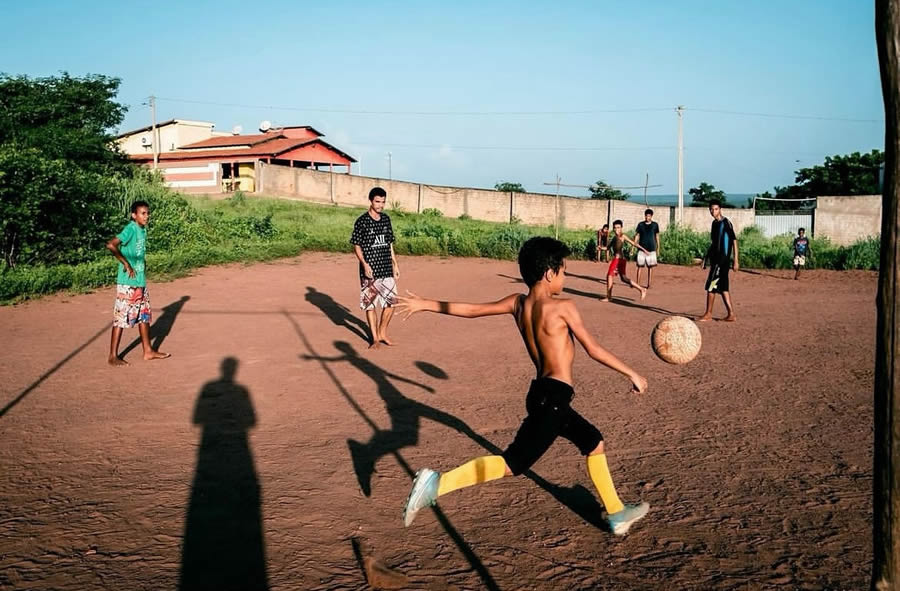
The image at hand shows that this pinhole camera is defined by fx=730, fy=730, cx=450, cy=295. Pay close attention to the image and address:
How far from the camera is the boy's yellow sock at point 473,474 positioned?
4.36 meters

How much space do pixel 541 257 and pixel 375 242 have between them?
6.06m

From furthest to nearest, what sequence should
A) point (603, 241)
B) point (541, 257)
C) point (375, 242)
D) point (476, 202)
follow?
point (476, 202), point (603, 241), point (375, 242), point (541, 257)

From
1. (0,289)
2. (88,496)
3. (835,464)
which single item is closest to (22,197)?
(0,289)

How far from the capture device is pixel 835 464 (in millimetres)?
5637

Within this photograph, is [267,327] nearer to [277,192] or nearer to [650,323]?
[650,323]

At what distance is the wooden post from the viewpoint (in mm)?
2764

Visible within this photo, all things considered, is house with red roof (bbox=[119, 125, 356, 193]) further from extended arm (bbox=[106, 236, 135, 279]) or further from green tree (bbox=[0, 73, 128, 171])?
extended arm (bbox=[106, 236, 135, 279])

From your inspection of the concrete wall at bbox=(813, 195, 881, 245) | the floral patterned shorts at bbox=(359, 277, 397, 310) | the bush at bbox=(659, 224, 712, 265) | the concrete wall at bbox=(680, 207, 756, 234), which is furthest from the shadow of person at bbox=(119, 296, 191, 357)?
the concrete wall at bbox=(813, 195, 881, 245)

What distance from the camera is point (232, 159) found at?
44781mm

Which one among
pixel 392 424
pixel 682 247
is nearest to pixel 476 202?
pixel 682 247

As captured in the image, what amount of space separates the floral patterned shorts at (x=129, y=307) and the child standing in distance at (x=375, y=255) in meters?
2.82

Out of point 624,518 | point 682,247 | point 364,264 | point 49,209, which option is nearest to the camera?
point 624,518

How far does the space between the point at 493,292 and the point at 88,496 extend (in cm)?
1252

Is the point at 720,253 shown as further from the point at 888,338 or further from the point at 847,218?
the point at 847,218
